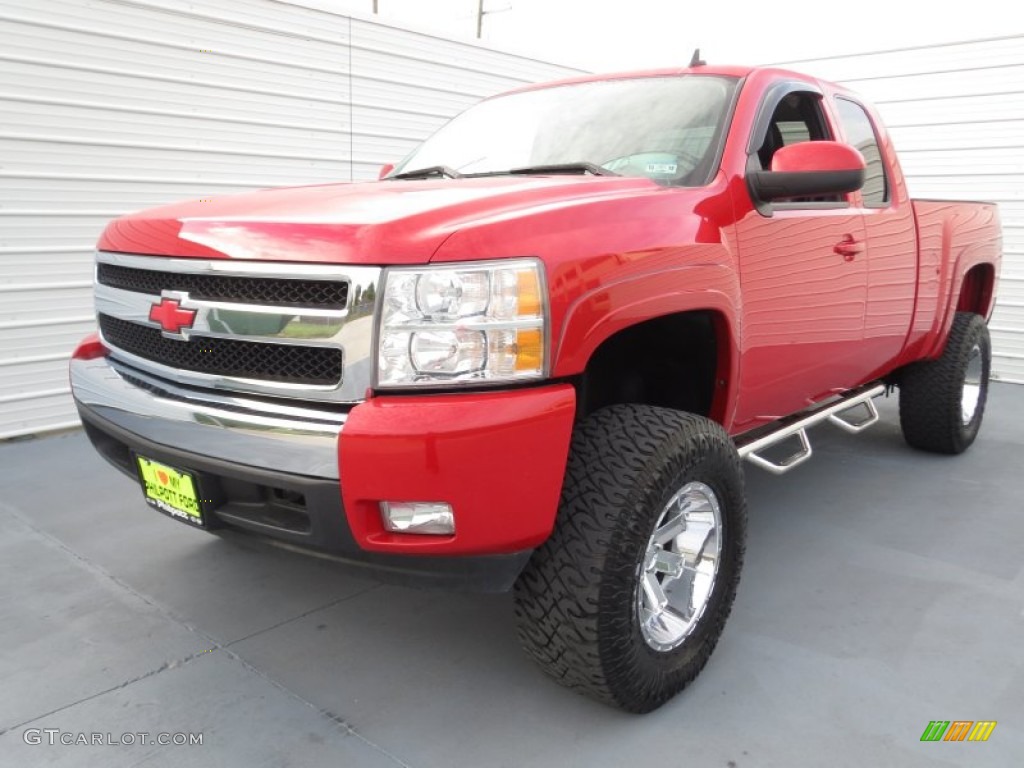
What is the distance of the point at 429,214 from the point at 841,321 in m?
1.94

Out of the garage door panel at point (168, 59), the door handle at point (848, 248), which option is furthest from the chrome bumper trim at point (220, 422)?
the garage door panel at point (168, 59)

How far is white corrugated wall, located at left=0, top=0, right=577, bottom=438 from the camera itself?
4.83 metres

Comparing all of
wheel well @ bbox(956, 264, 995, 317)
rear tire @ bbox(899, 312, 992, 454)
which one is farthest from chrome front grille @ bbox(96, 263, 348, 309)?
wheel well @ bbox(956, 264, 995, 317)

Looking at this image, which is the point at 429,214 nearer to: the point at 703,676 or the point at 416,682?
the point at 416,682

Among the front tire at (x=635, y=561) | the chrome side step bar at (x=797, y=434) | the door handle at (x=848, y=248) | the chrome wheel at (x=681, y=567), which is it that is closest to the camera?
the front tire at (x=635, y=561)

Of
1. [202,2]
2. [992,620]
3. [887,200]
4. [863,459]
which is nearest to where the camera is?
[992,620]

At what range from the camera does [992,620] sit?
2.74 metres

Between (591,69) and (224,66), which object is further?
(591,69)

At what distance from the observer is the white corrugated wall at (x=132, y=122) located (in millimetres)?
4832

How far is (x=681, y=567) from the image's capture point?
2346mm

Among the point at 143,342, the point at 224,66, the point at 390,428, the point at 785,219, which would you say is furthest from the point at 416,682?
the point at 224,66

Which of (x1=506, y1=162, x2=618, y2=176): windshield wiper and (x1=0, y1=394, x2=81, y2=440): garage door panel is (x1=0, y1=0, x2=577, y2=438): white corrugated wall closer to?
(x1=0, y1=394, x2=81, y2=440): garage door panel

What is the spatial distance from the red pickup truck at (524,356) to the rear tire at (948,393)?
1.80 m

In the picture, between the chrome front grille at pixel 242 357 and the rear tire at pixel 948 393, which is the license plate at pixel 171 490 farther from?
the rear tire at pixel 948 393
